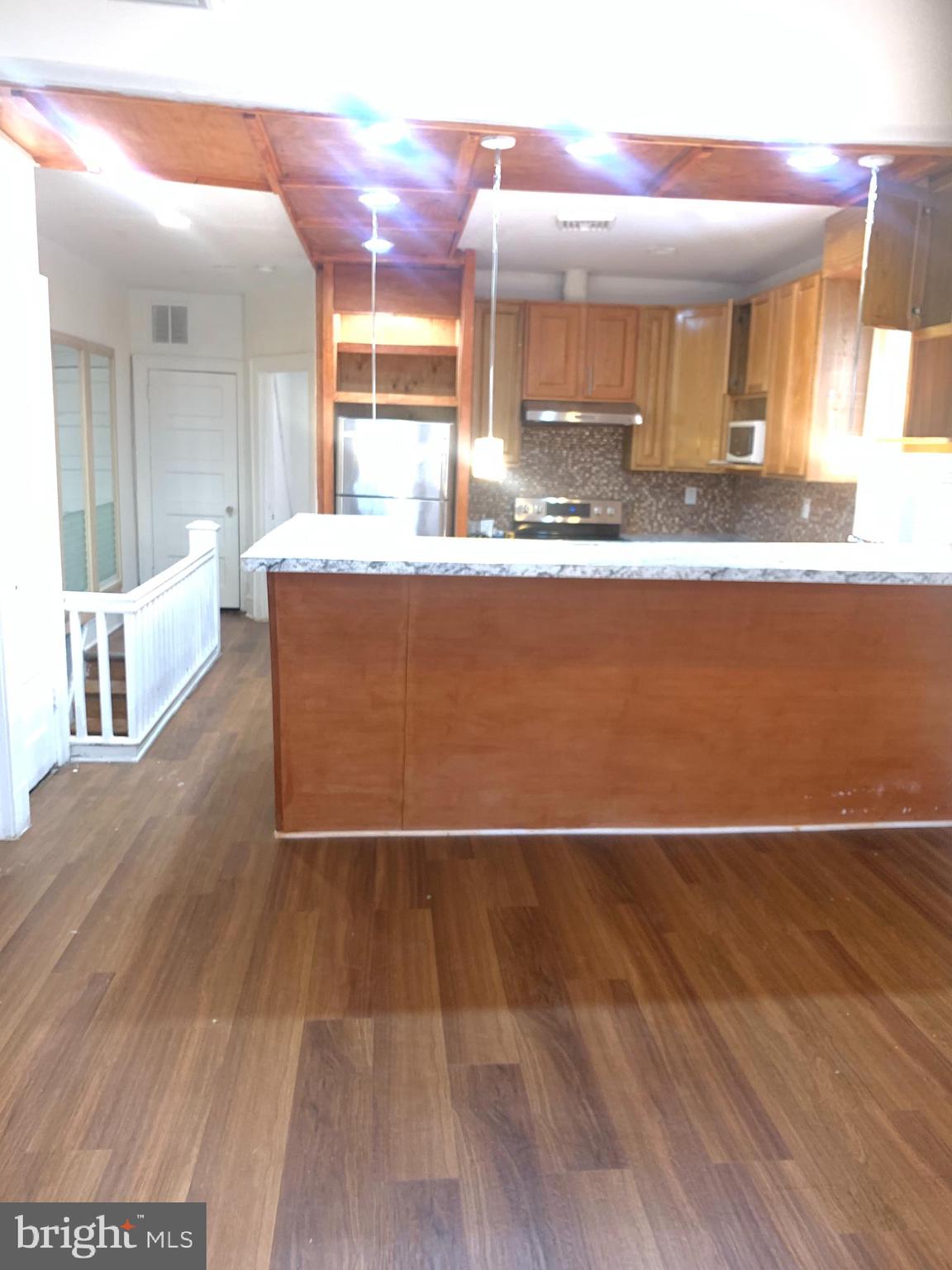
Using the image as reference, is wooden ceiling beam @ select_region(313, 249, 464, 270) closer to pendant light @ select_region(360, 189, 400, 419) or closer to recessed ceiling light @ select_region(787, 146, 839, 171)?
pendant light @ select_region(360, 189, 400, 419)

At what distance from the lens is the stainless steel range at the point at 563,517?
6.21 m

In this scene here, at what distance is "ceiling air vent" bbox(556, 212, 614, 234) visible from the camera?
4598mm

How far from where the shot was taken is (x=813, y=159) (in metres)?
3.12

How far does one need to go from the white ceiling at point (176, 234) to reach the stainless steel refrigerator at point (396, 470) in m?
1.16

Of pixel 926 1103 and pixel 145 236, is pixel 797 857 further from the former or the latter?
pixel 145 236

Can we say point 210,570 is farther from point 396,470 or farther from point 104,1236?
point 104,1236

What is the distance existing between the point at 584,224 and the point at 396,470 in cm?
177

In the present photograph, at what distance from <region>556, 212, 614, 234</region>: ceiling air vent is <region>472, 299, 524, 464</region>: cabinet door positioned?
106 cm

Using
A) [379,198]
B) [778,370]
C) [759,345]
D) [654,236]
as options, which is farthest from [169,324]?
[778,370]

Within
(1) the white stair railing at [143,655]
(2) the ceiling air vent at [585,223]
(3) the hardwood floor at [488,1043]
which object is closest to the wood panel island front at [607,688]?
(3) the hardwood floor at [488,1043]

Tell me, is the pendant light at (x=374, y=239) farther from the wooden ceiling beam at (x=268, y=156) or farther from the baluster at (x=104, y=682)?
the baluster at (x=104, y=682)


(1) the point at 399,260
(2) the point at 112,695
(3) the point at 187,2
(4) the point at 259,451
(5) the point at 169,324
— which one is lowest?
(2) the point at 112,695

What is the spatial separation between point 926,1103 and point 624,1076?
66 centimetres

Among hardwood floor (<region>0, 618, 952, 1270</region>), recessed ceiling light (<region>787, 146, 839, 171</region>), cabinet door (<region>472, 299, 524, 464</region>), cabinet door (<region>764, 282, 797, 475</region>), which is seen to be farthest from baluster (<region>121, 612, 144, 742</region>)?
cabinet door (<region>764, 282, 797, 475</region>)
